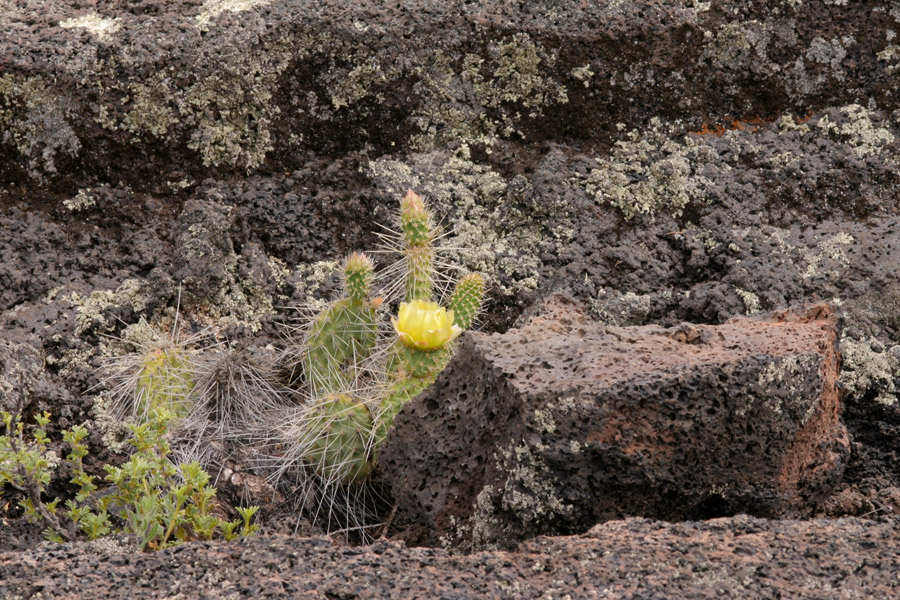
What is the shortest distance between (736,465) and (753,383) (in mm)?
213

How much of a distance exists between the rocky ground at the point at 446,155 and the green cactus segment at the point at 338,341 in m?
0.28

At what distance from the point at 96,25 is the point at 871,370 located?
3108mm

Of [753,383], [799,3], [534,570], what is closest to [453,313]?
[753,383]

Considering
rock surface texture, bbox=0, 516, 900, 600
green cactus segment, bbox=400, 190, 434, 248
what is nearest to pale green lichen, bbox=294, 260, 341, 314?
green cactus segment, bbox=400, 190, 434, 248

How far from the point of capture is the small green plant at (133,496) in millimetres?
2551

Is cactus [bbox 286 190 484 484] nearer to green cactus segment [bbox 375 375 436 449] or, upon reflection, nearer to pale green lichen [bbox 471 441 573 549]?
green cactus segment [bbox 375 375 436 449]

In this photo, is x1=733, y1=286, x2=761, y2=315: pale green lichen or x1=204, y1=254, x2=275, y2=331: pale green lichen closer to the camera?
x1=733, y1=286, x2=761, y2=315: pale green lichen

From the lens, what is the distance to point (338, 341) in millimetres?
3225

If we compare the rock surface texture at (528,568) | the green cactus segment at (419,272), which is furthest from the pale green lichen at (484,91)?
the rock surface texture at (528,568)

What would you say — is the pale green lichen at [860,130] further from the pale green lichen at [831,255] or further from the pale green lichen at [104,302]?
the pale green lichen at [104,302]

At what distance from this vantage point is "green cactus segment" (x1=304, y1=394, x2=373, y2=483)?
9.82ft

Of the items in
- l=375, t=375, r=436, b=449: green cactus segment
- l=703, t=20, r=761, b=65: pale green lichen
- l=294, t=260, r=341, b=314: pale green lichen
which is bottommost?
l=375, t=375, r=436, b=449: green cactus segment

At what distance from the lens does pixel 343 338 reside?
3230 millimetres

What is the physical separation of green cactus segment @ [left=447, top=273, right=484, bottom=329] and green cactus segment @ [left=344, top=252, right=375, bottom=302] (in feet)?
0.95
